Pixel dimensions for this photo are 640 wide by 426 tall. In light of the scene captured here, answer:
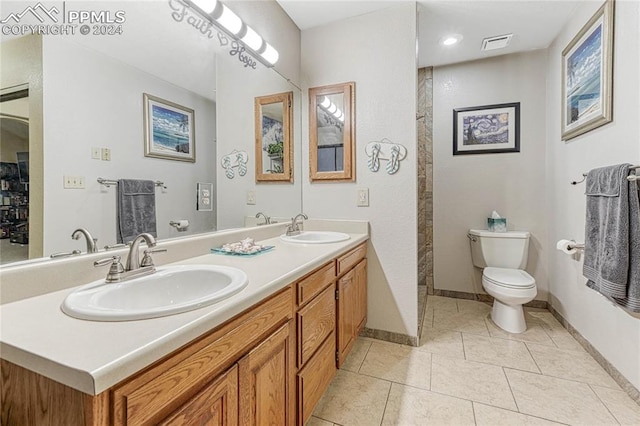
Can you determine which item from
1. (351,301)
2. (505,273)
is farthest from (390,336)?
(505,273)

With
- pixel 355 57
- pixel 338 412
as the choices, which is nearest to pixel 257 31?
pixel 355 57

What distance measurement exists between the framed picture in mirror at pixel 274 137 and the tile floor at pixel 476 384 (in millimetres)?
1364

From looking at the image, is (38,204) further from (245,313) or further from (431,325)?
(431,325)

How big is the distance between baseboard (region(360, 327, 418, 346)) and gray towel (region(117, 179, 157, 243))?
5.41 feet

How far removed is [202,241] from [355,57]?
1705 mm

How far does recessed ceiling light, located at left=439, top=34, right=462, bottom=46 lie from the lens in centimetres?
233

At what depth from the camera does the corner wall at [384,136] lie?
78.0 inches

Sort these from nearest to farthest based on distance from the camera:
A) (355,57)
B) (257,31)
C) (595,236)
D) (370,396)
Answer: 1. (370,396)
2. (595,236)
3. (257,31)
4. (355,57)

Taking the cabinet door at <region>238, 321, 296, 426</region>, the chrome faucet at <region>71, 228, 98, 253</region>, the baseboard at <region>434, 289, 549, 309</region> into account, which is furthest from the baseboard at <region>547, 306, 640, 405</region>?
the chrome faucet at <region>71, 228, 98, 253</region>

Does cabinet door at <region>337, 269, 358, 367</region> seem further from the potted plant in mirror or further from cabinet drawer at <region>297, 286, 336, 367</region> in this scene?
the potted plant in mirror

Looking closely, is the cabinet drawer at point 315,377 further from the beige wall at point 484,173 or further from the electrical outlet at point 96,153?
the beige wall at point 484,173

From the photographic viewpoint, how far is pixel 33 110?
32.2 inches

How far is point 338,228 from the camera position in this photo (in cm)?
218

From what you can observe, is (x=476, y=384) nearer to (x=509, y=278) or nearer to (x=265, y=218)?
(x=509, y=278)
